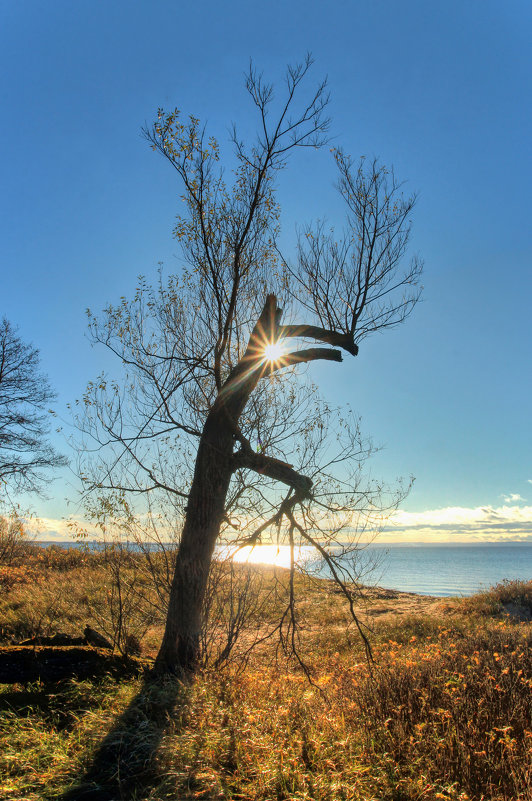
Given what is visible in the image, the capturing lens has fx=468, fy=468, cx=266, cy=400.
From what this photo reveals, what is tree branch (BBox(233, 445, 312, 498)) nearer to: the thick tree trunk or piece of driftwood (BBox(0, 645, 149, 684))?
the thick tree trunk

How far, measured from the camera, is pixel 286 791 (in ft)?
10.7

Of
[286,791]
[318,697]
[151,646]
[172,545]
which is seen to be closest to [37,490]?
[151,646]

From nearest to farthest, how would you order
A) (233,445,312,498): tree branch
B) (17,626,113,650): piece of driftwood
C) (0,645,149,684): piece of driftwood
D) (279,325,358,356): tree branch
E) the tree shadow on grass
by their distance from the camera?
the tree shadow on grass
(0,645,149,684): piece of driftwood
(233,445,312,498): tree branch
(17,626,113,650): piece of driftwood
(279,325,358,356): tree branch

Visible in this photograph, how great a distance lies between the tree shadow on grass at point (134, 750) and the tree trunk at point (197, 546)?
959 millimetres

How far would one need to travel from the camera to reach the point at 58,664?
6031 mm

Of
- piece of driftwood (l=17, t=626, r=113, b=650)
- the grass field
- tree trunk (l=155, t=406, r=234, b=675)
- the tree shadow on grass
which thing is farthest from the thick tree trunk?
piece of driftwood (l=17, t=626, r=113, b=650)

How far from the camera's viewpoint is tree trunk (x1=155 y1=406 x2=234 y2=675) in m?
6.32

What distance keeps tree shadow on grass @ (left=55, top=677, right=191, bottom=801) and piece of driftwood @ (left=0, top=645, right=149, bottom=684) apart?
3.60 ft

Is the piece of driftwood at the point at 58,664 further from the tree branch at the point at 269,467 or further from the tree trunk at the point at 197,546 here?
the tree branch at the point at 269,467

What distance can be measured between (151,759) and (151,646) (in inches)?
210

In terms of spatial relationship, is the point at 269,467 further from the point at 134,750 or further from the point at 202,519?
the point at 134,750

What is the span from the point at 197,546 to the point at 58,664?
7.38ft

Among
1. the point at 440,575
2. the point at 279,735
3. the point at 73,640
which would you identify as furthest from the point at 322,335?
the point at 440,575

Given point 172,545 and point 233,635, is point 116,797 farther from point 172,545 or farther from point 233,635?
point 172,545
